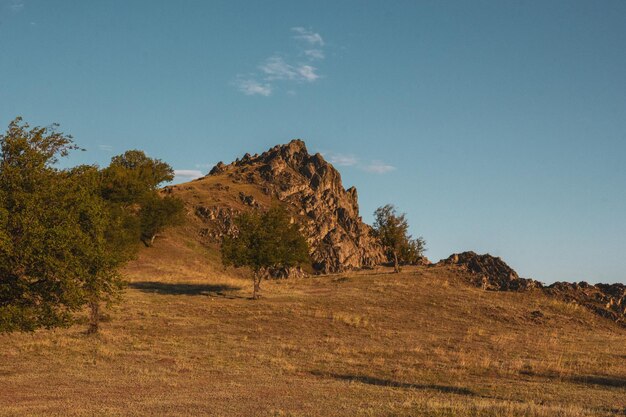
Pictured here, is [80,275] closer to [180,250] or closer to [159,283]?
[159,283]

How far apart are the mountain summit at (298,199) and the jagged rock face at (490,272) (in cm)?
2881

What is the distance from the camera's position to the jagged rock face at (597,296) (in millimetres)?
65312

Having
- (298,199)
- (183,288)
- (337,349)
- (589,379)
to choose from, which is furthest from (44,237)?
(298,199)

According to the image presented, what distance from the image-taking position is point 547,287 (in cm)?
7506

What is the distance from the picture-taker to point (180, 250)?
9638cm

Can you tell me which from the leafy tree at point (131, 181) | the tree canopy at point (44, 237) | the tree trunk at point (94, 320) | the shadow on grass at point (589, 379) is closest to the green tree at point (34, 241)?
the tree canopy at point (44, 237)

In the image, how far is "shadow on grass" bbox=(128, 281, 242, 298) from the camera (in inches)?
2452

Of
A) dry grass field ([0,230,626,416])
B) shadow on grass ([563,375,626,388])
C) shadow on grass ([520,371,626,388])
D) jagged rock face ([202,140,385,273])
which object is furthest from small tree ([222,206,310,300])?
jagged rock face ([202,140,385,273])

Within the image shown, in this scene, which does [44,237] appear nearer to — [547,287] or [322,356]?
[322,356]

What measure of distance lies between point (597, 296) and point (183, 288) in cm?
5254

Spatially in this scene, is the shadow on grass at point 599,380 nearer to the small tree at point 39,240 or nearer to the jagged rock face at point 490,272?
the small tree at point 39,240

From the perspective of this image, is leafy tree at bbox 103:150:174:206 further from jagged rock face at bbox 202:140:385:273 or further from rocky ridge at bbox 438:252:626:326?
rocky ridge at bbox 438:252:626:326

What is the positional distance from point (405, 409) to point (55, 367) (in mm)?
20166

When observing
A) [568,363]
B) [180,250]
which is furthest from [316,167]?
[568,363]
